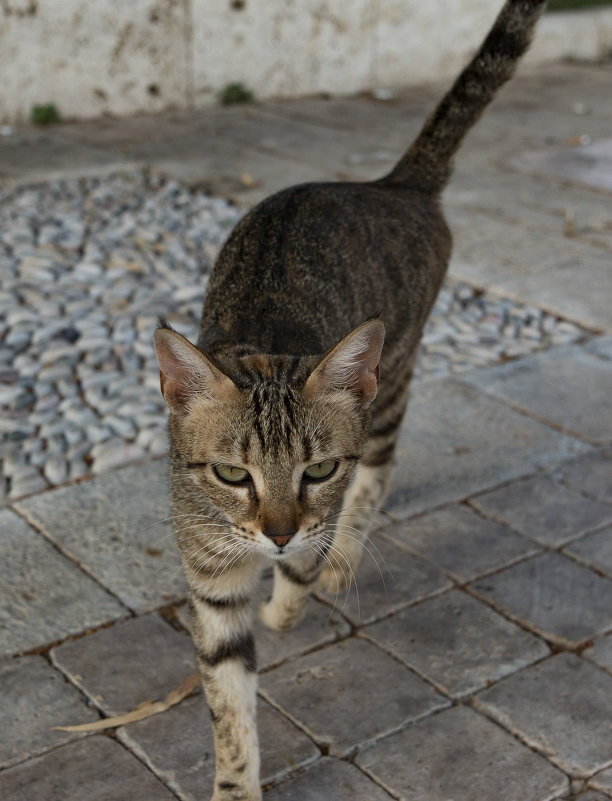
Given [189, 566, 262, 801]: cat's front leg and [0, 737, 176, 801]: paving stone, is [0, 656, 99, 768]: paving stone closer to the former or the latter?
[0, 737, 176, 801]: paving stone

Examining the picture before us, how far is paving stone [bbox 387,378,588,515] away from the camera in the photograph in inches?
166

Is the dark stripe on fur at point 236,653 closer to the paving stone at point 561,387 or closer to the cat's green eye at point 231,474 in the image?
the cat's green eye at point 231,474

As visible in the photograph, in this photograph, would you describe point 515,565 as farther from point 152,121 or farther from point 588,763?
point 152,121

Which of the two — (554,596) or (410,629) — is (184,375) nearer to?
(410,629)

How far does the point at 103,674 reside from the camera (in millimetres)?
3213

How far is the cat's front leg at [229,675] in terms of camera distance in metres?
2.73

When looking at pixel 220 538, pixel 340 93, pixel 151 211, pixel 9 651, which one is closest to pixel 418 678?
pixel 220 538

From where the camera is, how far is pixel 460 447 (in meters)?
4.50

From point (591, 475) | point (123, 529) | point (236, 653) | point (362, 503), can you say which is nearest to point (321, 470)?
point (236, 653)

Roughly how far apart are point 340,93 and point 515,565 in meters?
6.96

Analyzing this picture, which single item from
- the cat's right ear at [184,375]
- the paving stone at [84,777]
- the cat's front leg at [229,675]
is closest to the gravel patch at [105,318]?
→ the paving stone at [84,777]

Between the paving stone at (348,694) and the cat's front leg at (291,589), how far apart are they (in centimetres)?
15

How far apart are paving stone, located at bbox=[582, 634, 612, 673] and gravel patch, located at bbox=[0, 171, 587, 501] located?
6.38 feet

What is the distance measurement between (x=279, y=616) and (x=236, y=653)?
1.67 ft
